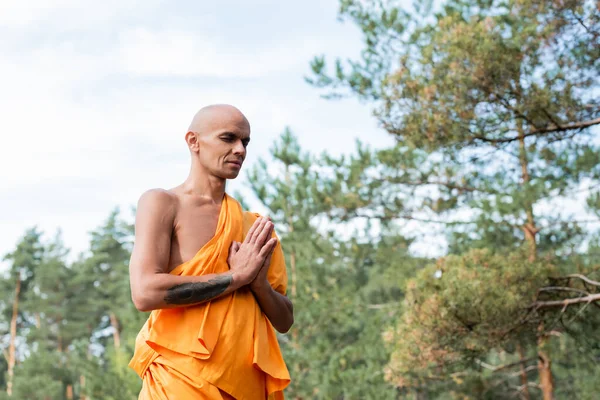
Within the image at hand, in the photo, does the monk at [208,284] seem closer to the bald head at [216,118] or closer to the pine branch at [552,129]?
the bald head at [216,118]

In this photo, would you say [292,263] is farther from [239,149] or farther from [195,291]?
[195,291]

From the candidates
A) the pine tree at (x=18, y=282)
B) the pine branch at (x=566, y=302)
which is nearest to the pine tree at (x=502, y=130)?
the pine branch at (x=566, y=302)

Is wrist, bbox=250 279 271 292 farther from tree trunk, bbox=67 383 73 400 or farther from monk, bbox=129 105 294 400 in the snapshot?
tree trunk, bbox=67 383 73 400

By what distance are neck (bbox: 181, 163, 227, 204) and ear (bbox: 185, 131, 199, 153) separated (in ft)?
0.21

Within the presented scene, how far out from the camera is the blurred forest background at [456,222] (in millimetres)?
8641

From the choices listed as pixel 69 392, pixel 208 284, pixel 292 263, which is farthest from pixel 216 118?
pixel 69 392

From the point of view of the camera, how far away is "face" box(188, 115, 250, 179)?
113 inches

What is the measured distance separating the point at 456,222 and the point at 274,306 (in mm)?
9868

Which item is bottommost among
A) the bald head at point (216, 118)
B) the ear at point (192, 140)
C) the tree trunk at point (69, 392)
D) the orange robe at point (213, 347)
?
the orange robe at point (213, 347)

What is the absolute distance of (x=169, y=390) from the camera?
2629 millimetres

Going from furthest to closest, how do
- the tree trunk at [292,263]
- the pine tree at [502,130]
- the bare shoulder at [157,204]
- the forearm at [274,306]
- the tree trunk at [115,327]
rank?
the tree trunk at [115,327]
the tree trunk at [292,263]
the pine tree at [502,130]
the forearm at [274,306]
the bare shoulder at [157,204]

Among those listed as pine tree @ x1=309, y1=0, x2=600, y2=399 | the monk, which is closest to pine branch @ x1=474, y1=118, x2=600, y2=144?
pine tree @ x1=309, y1=0, x2=600, y2=399

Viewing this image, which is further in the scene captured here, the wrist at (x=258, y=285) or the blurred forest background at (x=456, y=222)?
the blurred forest background at (x=456, y=222)

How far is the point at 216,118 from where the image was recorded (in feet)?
9.46
